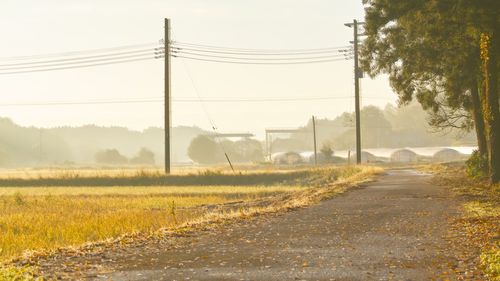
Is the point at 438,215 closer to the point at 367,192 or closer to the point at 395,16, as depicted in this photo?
the point at 367,192

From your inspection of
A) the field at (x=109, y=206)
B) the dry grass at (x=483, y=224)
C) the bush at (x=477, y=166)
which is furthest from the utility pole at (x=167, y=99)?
the dry grass at (x=483, y=224)

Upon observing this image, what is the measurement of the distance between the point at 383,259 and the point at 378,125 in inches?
7167

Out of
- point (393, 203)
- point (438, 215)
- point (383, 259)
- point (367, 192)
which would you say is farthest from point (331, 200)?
point (383, 259)

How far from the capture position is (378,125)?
192 metres

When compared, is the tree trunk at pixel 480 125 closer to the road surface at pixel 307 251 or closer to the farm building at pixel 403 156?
the road surface at pixel 307 251

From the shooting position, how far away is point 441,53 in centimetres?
3584

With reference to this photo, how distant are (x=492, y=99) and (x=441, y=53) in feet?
18.0

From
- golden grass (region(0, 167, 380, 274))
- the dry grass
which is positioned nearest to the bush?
the dry grass

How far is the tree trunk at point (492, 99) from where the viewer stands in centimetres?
3000

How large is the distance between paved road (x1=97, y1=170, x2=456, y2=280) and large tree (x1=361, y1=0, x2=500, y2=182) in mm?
10131

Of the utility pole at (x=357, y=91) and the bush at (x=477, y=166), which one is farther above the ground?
the utility pole at (x=357, y=91)

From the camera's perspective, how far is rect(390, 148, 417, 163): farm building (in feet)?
422

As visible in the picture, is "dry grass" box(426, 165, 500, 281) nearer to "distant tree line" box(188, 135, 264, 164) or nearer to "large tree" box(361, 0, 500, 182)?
"large tree" box(361, 0, 500, 182)

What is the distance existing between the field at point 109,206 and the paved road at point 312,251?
2958mm
